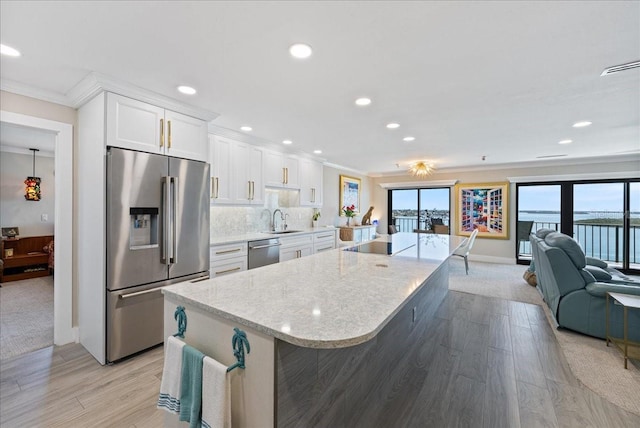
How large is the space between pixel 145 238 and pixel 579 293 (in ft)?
14.8

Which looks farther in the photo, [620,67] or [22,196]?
[22,196]

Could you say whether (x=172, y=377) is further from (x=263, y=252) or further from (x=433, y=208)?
(x=433, y=208)

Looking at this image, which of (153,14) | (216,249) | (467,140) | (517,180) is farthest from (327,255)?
(517,180)

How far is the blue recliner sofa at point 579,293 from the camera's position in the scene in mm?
2697

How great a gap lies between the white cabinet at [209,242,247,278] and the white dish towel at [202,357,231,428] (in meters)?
2.25

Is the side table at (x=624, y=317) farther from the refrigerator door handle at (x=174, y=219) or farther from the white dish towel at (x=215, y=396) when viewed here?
the refrigerator door handle at (x=174, y=219)

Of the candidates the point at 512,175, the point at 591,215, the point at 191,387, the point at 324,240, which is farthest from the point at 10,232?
the point at 591,215

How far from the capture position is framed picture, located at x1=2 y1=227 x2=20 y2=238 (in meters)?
5.11

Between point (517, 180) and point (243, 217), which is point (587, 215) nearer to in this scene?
point (517, 180)

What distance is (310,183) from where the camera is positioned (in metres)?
5.53

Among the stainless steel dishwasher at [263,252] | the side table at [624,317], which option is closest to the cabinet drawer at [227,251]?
the stainless steel dishwasher at [263,252]

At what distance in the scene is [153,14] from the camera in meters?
1.53

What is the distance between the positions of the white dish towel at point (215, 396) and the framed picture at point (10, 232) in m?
6.76

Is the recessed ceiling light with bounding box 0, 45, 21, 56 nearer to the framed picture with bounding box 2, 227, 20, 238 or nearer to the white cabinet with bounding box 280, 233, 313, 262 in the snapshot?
the white cabinet with bounding box 280, 233, 313, 262
